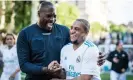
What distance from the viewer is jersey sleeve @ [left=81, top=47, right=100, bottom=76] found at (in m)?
5.23

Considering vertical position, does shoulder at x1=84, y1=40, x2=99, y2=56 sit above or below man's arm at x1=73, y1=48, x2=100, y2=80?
above

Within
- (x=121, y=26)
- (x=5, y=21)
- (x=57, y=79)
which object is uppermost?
(x=57, y=79)

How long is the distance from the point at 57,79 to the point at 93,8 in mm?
113396

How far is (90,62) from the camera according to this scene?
526 cm

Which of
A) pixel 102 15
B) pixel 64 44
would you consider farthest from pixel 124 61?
pixel 102 15

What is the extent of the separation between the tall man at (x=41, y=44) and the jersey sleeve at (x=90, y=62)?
1.60ft

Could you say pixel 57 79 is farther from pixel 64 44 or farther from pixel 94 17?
pixel 94 17

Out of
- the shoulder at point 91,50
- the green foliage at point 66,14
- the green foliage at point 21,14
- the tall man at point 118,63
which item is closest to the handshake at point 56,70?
the shoulder at point 91,50

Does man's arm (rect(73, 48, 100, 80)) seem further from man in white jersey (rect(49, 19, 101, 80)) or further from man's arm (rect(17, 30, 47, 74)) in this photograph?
man's arm (rect(17, 30, 47, 74))

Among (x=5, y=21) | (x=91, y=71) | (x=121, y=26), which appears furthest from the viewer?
(x=121, y=26)

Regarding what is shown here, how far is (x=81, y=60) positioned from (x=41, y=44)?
0.55 m

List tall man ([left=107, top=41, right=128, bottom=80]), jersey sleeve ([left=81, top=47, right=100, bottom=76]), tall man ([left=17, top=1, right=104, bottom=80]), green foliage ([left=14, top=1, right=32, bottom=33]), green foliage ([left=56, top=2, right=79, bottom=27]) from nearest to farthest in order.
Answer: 1. jersey sleeve ([left=81, top=47, right=100, bottom=76])
2. tall man ([left=17, top=1, right=104, bottom=80])
3. tall man ([left=107, top=41, right=128, bottom=80])
4. green foliage ([left=14, top=1, right=32, bottom=33])
5. green foliage ([left=56, top=2, right=79, bottom=27])

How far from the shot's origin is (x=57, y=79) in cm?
548

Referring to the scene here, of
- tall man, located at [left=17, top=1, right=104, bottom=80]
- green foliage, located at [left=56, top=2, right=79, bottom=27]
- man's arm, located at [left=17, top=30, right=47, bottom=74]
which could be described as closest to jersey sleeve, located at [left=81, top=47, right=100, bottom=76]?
tall man, located at [left=17, top=1, right=104, bottom=80]
